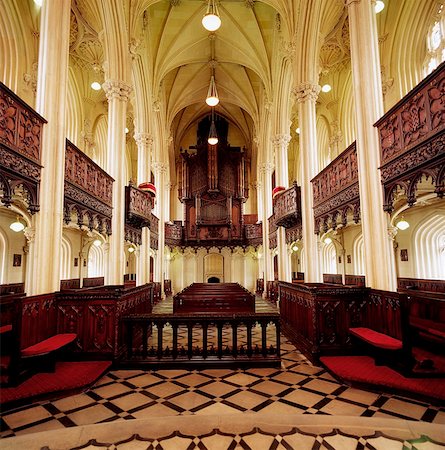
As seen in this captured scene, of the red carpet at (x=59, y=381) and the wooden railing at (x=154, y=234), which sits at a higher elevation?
the wooden railing at (x=154, y=234)

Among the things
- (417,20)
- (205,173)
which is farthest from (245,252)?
(417,20)

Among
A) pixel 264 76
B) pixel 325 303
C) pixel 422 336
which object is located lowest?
pixel 422 336

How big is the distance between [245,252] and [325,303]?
16.8m

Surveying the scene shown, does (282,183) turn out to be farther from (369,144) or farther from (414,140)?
(414,140)

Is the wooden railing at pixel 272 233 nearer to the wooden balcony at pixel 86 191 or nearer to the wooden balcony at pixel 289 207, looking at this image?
the wooden balcony at pixel 289 207

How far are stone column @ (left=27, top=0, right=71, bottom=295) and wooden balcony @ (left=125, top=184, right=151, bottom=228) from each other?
415cm

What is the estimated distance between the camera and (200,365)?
5.76 m

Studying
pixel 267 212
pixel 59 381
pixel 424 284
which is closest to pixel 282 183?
pixel 267 212

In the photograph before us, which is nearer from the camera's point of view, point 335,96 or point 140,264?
point 140,264

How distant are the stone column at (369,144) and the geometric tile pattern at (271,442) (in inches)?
137

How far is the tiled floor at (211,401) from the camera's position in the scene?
381 cm

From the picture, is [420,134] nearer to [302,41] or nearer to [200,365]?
[200,365]

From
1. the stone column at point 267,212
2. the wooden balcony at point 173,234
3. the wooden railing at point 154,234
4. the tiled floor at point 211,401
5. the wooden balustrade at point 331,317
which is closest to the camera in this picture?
the tiled floor at point 211,401

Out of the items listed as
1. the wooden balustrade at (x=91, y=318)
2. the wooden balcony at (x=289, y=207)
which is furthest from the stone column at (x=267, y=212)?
the wooden balustrade at (x=91, y=318)
